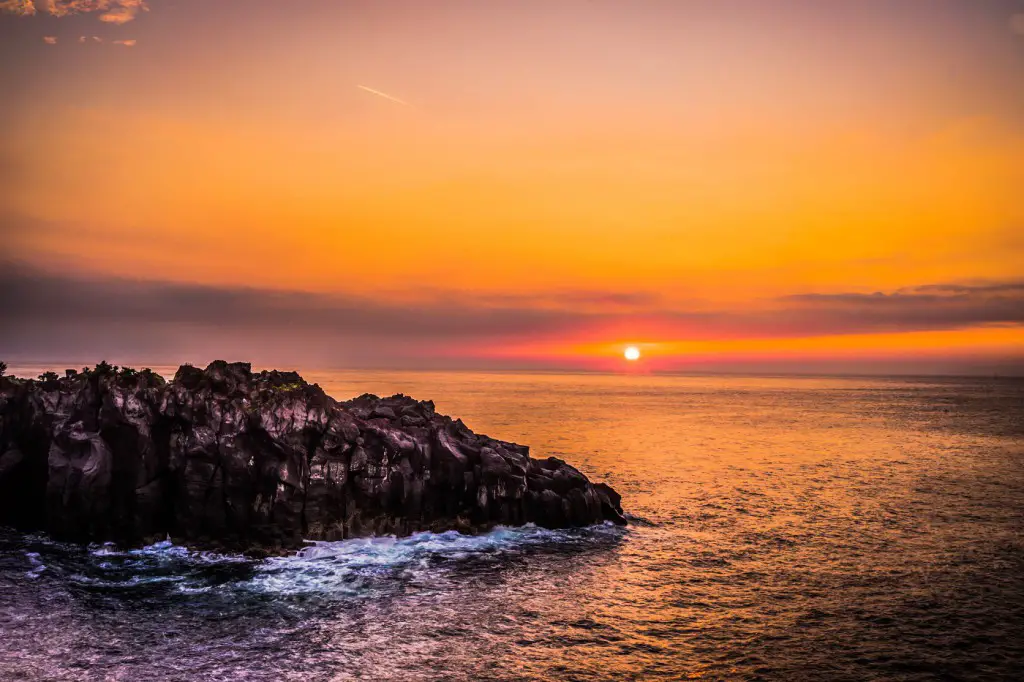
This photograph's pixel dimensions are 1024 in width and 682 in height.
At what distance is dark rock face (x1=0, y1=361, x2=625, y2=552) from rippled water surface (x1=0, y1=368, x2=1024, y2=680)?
233 cm

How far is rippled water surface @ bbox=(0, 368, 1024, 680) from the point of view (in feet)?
71.6

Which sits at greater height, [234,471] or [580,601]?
[234,471]

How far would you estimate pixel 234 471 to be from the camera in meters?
38.0

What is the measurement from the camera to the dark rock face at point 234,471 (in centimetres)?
3747

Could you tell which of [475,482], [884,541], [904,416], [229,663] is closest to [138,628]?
[229,663]

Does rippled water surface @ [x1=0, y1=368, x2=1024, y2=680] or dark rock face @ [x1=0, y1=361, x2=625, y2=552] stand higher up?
dark rock face @ [x1=0, y1=361, x2=625, y2=552]

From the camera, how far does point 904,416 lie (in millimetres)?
141750

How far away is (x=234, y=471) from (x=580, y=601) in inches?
908

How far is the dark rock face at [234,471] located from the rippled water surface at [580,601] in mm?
2330

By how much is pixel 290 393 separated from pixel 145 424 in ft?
29.5

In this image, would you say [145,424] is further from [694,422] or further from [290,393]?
[694,422]

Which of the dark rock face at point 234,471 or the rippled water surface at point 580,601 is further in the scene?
the dark rock face at point 234,471

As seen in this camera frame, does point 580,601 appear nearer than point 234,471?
Yes

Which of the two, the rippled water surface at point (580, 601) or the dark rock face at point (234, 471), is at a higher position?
the dark rock face at point (234, 471)
